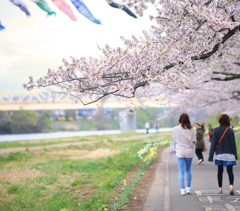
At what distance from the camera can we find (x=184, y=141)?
10297 millimetres

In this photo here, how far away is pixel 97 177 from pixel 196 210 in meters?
7.19

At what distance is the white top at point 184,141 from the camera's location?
Result: 10.3 metres

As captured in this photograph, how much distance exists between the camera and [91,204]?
937 cm

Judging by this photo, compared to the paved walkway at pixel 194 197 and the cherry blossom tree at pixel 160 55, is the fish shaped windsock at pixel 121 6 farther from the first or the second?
the paved walkway at pixel 194 197

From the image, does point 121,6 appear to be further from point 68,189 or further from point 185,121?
point 68,189

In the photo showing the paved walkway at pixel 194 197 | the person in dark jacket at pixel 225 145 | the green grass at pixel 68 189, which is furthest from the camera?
the person in dark jacket at pixel 225 145

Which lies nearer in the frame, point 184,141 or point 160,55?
point 160,55

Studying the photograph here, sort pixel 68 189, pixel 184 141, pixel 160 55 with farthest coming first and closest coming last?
pixel 68 189 < pixel 184 141 < pixel 160 55

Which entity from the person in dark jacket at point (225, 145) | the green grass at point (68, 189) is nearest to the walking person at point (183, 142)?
the person in dark jacket at point (225, 145)

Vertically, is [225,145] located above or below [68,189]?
above

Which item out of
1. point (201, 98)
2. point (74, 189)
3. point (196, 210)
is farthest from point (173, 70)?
point (201, 98)

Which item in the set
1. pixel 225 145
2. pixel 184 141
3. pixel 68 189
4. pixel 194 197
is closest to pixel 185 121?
pixel 184 141

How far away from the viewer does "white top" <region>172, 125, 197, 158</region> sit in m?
10.3

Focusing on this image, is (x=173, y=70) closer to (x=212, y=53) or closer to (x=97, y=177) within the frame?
(x=212, y=53)
